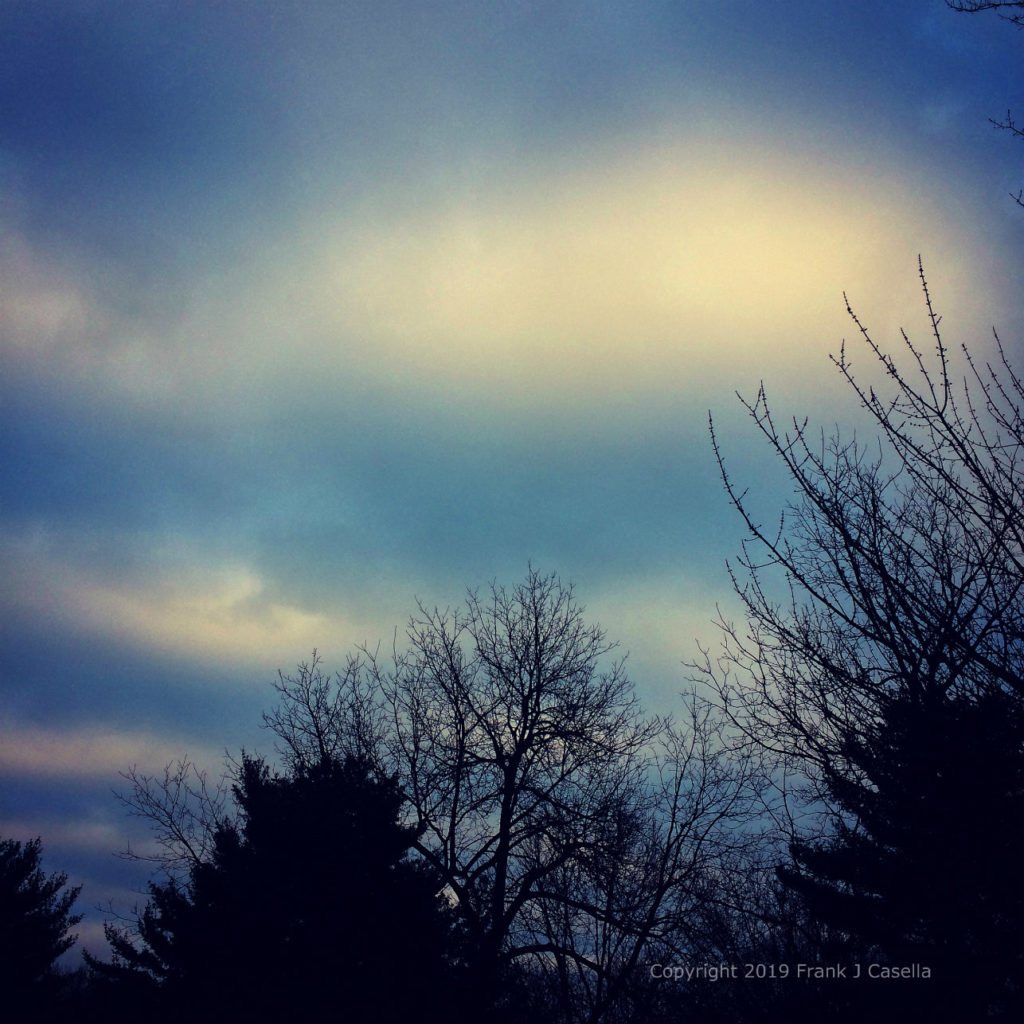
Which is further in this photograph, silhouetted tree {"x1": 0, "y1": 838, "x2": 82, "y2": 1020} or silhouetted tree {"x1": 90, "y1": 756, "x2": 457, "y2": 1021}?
silhouetted tree {"x1": 0, "y1": 838, "x2": 82, "y2": 1020}

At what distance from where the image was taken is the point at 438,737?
615 inches

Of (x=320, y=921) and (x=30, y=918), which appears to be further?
(x=30, y=918)

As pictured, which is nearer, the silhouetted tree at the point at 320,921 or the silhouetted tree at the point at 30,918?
the silhouetted tree at the point at 320,921

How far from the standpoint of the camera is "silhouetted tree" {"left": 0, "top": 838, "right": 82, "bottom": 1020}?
26.2 m

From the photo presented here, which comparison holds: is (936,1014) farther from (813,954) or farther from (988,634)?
(988,634)

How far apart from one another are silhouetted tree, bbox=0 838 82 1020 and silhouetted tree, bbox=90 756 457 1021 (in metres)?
13.8

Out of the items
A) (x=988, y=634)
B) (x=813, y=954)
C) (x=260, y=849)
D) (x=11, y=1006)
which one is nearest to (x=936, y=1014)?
(x=813, y=954)

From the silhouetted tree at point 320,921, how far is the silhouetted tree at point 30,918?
544 inches

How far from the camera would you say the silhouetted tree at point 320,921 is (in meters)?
10.3

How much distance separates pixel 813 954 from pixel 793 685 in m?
→ 4.34

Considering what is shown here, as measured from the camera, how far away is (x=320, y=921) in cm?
1111

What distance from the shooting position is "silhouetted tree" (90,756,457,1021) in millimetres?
10289

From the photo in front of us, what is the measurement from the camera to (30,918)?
30750 mm

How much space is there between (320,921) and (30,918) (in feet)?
92.2
